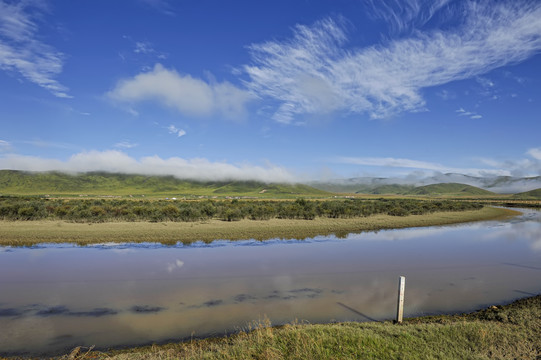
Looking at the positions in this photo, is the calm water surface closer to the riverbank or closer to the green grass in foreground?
the green grass in foreground

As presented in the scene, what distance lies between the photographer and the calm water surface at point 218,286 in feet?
30.6

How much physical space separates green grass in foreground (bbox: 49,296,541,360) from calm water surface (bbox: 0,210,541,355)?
4.52ft

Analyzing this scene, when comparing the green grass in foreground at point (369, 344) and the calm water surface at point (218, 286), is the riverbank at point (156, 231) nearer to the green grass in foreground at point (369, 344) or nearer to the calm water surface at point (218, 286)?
the calm water surface at point (218, 286)

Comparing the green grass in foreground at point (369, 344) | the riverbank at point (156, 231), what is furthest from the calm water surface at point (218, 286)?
the riverbank at point (156, 231)

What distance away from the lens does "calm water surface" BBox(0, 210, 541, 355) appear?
367 inches

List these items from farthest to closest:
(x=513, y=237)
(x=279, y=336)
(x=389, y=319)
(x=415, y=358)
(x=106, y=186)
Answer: (x=106, y=186)
(x=513, y=237)
(x=389, y=319)
(x=279, y=336)
(x=415, y=358)

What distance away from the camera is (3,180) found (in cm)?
17450

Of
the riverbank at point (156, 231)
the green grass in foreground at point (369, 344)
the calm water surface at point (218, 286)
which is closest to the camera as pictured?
the green grass in foreground at point (369, 344)

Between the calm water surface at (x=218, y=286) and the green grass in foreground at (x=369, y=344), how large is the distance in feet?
4.52

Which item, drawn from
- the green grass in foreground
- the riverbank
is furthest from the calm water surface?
the riverbank

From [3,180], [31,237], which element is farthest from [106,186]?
[31,237]

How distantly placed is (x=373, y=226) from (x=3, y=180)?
218731 millimetres

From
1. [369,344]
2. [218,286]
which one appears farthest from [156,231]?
[369,344]

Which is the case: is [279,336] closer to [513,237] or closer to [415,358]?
[415,358]
